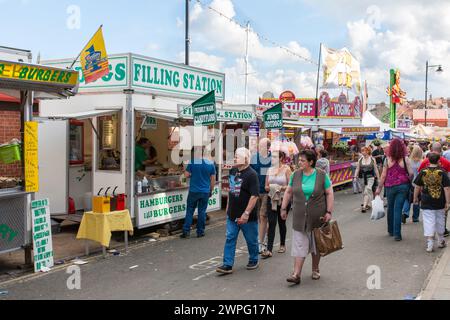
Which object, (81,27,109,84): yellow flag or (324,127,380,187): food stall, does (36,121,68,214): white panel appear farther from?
(324,127,380,187): food stall

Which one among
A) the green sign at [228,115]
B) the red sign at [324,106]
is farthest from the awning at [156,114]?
the red sign at [324,106]

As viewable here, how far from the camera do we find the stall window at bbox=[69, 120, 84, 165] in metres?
10.3

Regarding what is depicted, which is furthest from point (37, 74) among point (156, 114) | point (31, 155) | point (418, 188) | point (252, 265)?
point (418, 188)

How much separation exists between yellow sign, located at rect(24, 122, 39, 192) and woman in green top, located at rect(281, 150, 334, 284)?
3653 millimetres

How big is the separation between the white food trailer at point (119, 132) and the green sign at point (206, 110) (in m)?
0.32

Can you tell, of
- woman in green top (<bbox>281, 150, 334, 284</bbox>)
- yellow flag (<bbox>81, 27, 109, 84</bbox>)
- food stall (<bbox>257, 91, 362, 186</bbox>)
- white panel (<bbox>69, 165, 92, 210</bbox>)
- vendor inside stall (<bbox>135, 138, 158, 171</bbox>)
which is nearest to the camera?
woman in green top (<bbox>281, 150, 334, 284</bbox>)

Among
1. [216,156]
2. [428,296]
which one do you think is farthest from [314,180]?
[216,156]

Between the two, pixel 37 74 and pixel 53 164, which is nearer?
pixel 37 74

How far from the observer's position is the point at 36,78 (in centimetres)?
627

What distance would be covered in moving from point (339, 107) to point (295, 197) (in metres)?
20.2

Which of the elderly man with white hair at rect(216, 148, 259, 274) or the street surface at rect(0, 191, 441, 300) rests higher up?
the elderly man with white hair at rect(216, 148, 259, 274)

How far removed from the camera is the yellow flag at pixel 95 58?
7566 millimetres

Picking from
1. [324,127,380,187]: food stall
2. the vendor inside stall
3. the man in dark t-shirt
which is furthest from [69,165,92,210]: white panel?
[324,127,380,187]: food stall

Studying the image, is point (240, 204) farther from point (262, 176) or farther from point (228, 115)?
point (228, 115)
